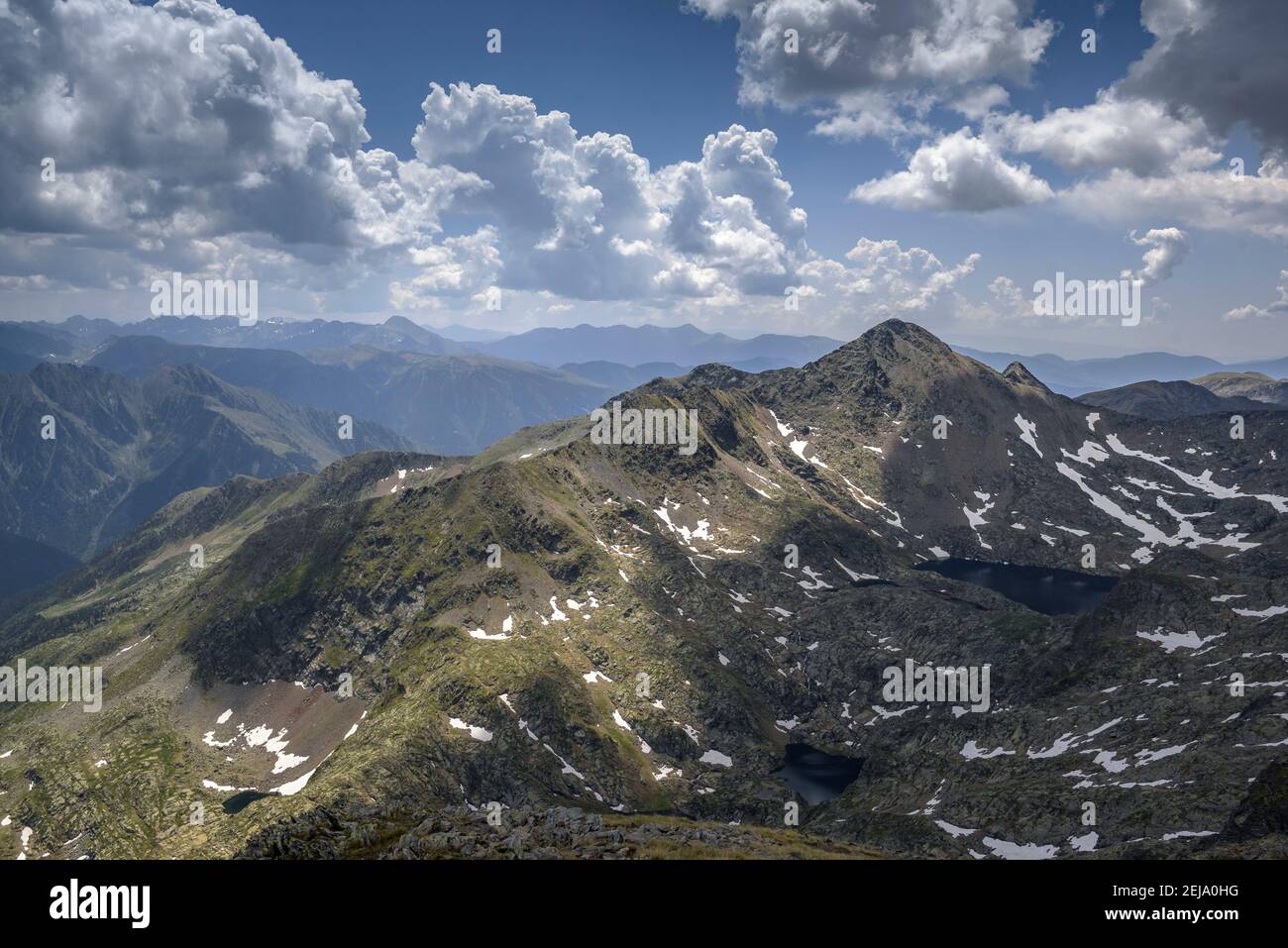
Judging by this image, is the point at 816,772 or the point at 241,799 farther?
the point at 816,772

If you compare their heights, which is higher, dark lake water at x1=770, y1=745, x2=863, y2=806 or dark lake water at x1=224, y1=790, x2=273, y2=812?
dark lake water at x1=770, y1=745, x2=863, y2=806

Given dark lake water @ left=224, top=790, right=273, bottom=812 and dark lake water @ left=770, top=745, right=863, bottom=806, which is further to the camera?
dark lake water @ left=224, top=790, right=273, bottom=812

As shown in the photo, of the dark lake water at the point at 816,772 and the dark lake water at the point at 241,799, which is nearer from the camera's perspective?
the dark lake water at the point at 816,772

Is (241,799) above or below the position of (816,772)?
below

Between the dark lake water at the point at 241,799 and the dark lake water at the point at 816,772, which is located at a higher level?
the dark lake water at the point at 816,772
